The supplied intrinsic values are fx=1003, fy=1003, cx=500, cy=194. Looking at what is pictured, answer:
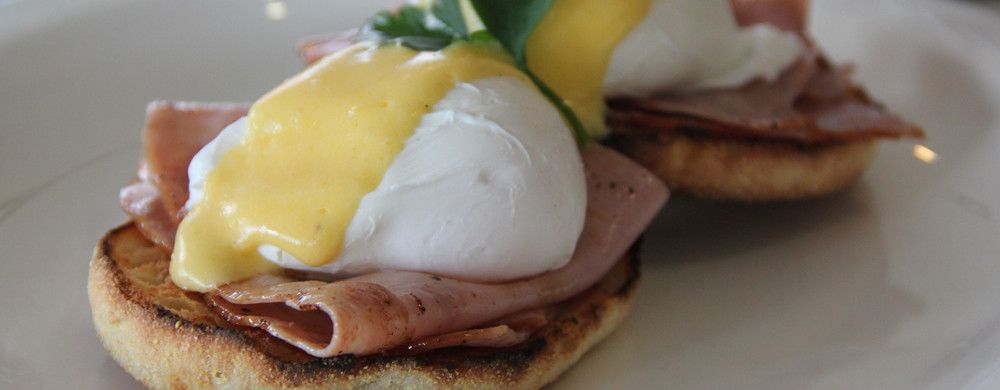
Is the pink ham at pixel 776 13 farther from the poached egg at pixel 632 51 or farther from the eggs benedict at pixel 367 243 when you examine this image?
the eggs benedict at pixel 367 243

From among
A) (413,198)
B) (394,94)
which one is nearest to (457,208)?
(413,198)

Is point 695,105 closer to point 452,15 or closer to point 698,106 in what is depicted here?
point 698,106

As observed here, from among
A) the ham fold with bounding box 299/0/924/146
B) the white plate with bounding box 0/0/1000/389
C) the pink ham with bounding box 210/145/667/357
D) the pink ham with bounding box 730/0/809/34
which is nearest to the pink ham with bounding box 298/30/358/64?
the ham fold with bounding box 299/0/924/146

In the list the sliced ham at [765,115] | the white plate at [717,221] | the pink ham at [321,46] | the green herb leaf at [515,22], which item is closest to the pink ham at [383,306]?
the white plate at [717,221]

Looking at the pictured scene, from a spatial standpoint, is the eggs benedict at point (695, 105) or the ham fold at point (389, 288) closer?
the ham fold at point (389, 288)

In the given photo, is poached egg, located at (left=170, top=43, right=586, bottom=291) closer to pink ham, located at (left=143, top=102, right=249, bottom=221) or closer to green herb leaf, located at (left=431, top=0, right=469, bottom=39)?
pink ham, located at (left=143, top=102, right=249, bottom=221)

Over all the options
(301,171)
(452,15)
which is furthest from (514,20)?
(301,171)
